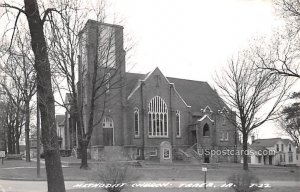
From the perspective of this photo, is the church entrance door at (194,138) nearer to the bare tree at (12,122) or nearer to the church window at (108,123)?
the church window at (108,123)

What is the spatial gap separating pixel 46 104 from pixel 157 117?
46053 mm

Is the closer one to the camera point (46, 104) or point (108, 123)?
Result: point (46, 104)

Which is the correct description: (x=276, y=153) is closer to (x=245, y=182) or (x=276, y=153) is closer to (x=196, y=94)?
(x=196, y=94)

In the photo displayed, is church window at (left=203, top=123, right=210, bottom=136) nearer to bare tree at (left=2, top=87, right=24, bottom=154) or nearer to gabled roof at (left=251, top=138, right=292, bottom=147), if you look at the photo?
bare tree at (left=2, top=87, right=24, bottom=154)

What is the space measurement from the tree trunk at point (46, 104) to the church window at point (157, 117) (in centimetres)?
4492

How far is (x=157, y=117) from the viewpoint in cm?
5772

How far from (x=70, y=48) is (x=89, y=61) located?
1119cm

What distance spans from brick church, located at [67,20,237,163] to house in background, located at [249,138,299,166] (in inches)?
1154

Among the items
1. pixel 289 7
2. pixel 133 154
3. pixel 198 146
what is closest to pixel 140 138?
pixel 133 154

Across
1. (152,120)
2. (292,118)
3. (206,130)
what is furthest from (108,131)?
(292,118)

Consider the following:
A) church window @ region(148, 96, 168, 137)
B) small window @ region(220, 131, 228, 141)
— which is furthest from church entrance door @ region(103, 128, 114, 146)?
small window @ region(220, 131, 228, 141)

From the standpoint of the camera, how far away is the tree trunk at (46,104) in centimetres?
1175

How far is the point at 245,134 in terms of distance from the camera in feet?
144

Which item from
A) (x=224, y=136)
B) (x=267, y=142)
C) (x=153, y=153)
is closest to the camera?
(x=153, y=153)
